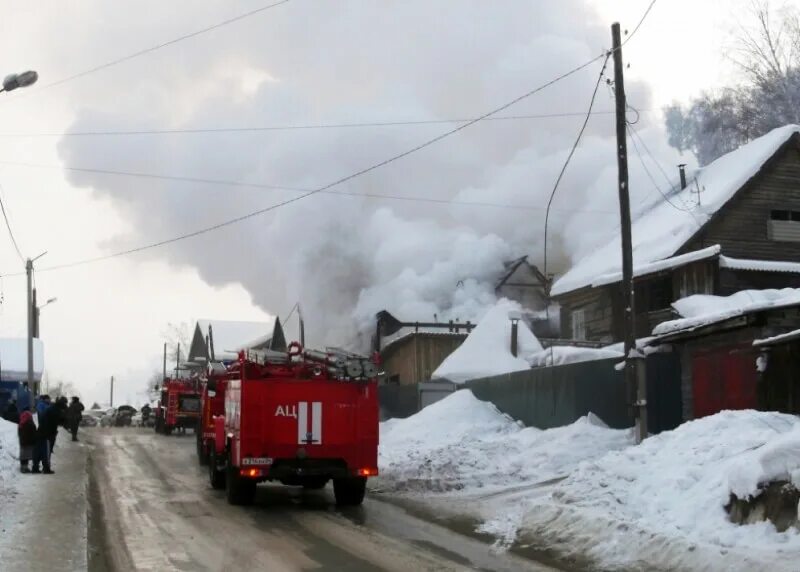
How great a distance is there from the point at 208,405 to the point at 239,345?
41.6m

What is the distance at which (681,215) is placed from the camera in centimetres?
2791

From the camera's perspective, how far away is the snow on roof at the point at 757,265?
24.8 m

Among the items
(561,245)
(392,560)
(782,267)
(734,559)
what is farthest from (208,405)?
(561,245)

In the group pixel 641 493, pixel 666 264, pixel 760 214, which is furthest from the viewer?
pixel 760 214

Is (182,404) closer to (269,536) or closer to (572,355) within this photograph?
(572,355)

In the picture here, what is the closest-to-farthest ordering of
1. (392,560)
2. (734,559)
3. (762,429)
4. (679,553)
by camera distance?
(734,559), (679,553), (392,560), (762,429)

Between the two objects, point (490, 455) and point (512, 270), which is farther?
point (512, 270)

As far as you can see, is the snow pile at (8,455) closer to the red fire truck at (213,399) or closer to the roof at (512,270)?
the red fire truck at (213,399)

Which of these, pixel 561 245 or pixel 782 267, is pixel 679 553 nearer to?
pixel 782 267

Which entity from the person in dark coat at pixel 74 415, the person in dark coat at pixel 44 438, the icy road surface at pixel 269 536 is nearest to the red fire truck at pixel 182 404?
the person in dark coat at pixel 74 415

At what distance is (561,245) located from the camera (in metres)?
40.5

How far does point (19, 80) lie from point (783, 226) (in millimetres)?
22174

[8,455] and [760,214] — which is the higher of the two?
[760,214]

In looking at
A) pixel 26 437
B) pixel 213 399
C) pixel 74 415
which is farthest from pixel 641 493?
pixel 74 415
